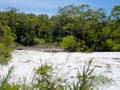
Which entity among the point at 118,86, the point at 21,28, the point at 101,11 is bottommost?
the point at 118,86

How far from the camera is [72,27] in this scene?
25469mm

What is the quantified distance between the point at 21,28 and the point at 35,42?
2441mm

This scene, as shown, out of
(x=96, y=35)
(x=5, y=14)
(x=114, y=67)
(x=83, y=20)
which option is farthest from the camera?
(x=5, y=14)

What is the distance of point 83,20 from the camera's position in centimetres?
2547

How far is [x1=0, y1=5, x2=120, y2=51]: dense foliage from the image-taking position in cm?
2370

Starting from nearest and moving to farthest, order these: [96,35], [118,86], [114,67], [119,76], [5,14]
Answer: [118,86] < [119,76] < [114,67] < [96,35] < [5,14]

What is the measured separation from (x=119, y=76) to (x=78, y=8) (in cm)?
1686

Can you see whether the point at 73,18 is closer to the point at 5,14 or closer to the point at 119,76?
the point at 5,14

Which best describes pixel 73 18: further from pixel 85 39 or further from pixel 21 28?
pixel 21 28

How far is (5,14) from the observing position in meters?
27.3

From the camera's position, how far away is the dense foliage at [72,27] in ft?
77.8

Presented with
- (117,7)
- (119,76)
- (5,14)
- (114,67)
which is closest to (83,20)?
(117,7)

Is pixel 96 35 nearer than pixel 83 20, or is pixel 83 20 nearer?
pixel 96 35

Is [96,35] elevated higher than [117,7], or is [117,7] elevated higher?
[117,7]
